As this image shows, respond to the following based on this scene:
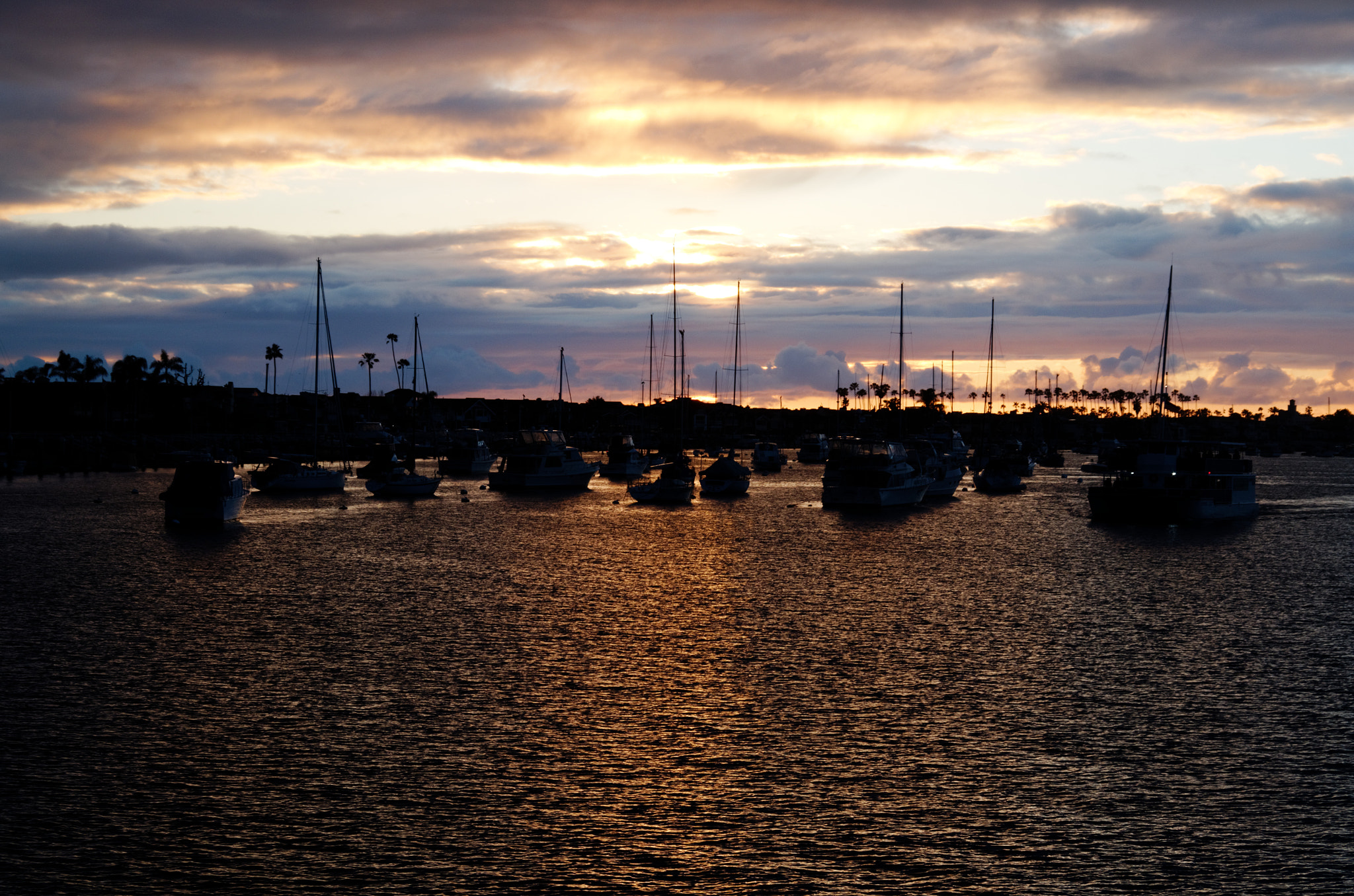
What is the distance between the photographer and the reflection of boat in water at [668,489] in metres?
101

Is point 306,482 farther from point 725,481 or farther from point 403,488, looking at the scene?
point 725,481

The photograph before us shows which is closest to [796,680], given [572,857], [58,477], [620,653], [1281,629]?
[620,653]

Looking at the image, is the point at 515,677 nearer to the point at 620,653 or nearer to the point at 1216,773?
the point at 620,653

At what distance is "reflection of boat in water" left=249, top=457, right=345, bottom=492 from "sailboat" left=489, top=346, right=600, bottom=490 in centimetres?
1532

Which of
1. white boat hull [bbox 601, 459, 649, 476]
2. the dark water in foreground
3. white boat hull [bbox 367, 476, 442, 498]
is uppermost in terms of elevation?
white boat hull [bbox 601, 459, 649, 476]

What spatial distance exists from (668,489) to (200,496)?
3951 cm

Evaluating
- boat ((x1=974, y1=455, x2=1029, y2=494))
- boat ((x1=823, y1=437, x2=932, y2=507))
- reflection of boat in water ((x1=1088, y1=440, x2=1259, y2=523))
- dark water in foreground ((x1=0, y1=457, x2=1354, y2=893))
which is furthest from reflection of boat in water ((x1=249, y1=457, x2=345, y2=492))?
boat ((x1=974, y1=455, x2=1029, y2=494))

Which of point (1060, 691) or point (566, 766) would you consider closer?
point (566, 766)

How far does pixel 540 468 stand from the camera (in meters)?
116

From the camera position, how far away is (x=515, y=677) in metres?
30.0

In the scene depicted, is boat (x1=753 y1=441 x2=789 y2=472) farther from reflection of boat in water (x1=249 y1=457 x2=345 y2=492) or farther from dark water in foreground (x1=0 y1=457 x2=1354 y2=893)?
dark water in foreground (x1=0 y1=457 x2=1354 y2=893)

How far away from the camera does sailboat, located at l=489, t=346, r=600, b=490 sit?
116 m

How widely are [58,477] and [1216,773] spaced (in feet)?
455

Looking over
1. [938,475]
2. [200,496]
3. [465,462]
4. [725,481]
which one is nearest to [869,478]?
[725,481]
